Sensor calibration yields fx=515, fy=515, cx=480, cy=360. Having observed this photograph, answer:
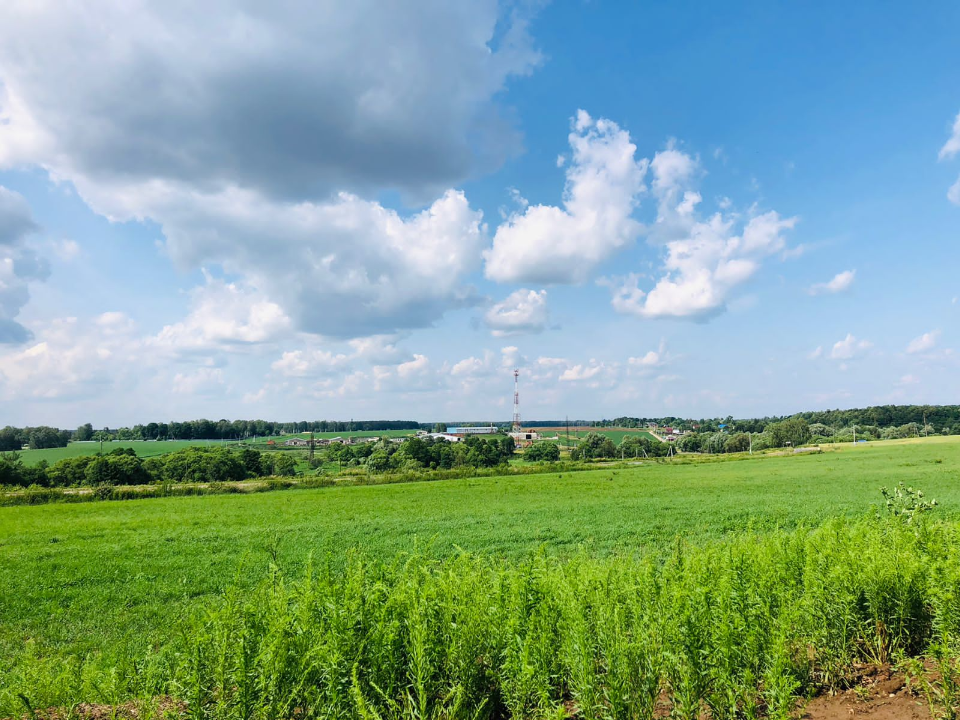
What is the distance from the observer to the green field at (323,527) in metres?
13.0

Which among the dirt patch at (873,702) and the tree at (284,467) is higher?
the dirt patch at (873,702)

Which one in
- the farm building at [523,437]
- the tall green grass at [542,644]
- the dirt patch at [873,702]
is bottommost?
the farm building at [523,437]

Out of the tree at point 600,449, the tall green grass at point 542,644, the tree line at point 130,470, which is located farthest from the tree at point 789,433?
the tall green grass at point 542,644

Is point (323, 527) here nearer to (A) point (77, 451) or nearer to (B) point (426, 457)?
(B) point (426, 457)

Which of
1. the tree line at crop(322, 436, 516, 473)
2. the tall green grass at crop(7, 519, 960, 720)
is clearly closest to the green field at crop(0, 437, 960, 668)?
the tall green grass at crop(7, 519, 960, 720)

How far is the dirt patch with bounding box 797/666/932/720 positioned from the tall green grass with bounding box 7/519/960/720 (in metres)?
0.15

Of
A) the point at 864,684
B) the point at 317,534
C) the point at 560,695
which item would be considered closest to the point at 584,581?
the point at 560,695

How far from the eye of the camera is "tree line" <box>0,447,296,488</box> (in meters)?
63.4

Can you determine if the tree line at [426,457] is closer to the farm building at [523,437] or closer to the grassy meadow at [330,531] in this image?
the grassy meadow at [330,531]

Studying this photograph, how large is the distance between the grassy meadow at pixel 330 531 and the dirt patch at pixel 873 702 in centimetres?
209

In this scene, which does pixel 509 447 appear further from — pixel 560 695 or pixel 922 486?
pixel 560 695

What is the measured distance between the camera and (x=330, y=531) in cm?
2473

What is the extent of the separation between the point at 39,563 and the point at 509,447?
365 ft

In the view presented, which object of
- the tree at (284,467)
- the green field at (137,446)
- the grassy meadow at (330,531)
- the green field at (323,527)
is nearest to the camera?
the grassy meadow at (330,531)
